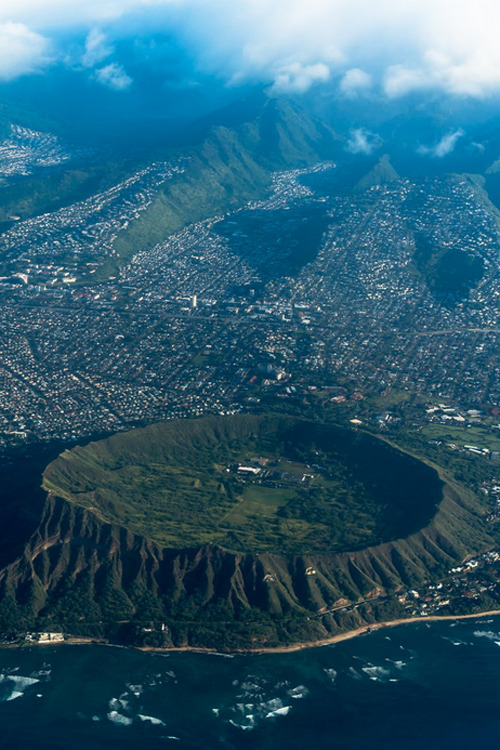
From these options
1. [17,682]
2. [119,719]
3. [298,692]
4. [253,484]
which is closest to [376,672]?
[298,692]

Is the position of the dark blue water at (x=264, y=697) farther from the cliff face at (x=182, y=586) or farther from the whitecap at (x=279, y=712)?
the cliff face at (x=182, y=586)

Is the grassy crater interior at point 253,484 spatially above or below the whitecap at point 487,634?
above

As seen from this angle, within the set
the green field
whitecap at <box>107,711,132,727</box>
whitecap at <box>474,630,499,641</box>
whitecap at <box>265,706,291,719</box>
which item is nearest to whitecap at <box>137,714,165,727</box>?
whitecap at <box>107,711,132,727</box>

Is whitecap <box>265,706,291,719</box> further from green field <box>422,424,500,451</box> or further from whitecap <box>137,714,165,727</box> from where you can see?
green field <box>422,424,500,451</box>

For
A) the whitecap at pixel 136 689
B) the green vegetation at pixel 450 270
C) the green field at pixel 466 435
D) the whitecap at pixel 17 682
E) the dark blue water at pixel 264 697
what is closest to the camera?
the dark blue water at pixel 264 697

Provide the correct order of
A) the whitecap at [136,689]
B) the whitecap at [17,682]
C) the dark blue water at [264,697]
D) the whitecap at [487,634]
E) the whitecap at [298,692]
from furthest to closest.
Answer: the whitecap at [487,634] → the whitecap at [298,692] → the whitecap at [136,689] → the whitecap at [17,682] → the dark blue water at [264,697]

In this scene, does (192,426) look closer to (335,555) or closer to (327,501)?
(327,501)

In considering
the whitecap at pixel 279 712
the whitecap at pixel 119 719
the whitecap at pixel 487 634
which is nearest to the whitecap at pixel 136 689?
the whitecap at pixel 119 719

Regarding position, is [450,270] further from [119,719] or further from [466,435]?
[119,719]
